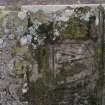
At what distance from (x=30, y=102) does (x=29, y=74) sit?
258 mm

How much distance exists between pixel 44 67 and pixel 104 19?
0.68 metres

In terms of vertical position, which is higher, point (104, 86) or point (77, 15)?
point (77, 15)

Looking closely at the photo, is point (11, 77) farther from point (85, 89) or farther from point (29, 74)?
point (85, 89)

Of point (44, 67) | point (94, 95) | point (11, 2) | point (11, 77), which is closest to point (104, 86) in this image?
point (94, 95)

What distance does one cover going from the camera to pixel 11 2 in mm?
2775

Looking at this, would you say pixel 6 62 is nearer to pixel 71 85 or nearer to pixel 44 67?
pixel 44 67

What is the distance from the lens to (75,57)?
275 centimetres

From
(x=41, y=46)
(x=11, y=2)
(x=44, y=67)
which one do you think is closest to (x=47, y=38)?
(x=41, y=46)

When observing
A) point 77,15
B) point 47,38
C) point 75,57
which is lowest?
point 75,57

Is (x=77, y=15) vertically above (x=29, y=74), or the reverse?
(x=77, y=15)

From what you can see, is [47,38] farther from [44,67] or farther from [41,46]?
[44,67]

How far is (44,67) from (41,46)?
0.62ft

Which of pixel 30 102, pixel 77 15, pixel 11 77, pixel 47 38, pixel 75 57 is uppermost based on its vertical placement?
pixel 77 15

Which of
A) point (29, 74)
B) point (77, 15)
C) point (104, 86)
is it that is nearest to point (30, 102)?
point (29, 74)
